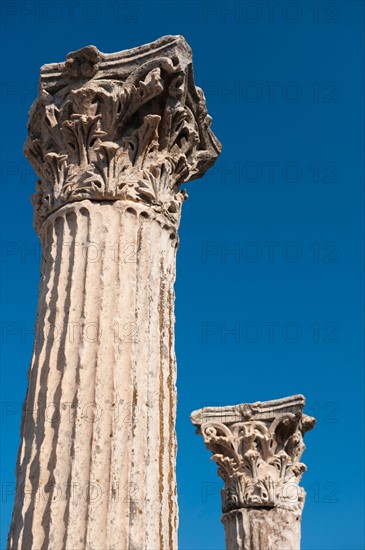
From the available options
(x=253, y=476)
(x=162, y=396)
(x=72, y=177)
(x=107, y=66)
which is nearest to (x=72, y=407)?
(x=162, y=396)

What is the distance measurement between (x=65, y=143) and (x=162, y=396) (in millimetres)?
3292

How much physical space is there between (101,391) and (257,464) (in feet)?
30.3

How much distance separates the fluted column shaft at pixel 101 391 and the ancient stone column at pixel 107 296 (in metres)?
0.01

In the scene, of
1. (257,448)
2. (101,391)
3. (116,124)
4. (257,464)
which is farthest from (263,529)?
(116,124)

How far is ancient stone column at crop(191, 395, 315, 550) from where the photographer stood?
15.2 metres

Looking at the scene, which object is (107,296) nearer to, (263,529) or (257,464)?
(257,464)

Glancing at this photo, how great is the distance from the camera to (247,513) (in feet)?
50.2

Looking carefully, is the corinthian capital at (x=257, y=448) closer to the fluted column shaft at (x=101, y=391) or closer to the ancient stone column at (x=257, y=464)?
the ancient stone column at (x=257, y=464)

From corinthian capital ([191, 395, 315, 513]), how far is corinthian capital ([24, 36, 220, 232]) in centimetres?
783

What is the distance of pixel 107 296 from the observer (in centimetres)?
755

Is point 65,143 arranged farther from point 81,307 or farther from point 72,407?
point 72,407

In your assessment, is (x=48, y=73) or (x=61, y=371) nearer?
(x=61, y=371)

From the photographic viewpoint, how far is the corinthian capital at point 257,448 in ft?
50.6

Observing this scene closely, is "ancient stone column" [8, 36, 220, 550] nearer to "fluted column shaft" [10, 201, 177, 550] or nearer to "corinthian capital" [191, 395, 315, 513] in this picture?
"fluted column shaft" [10, 201, 177, 550]
